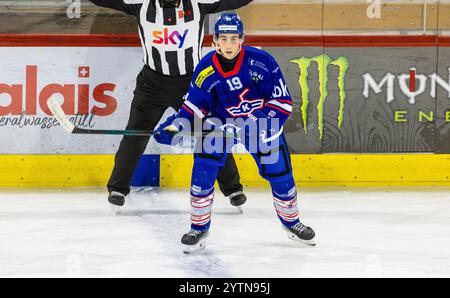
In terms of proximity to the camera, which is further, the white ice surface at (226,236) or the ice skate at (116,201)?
the ice skate at (116,201)

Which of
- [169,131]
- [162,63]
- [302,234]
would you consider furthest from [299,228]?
[162,63]

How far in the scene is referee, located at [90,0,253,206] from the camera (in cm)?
493

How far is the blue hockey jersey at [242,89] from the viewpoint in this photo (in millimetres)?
3801

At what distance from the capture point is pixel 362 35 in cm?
555

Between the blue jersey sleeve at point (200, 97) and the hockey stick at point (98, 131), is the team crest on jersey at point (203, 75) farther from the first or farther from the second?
the hockey stick at point (98, 131)

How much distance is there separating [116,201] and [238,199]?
0.62 m

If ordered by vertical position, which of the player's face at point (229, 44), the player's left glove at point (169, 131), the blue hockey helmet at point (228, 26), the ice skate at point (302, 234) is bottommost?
the ice skate at point (302, 234)

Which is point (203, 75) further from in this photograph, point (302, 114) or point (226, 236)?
point (302, 114)

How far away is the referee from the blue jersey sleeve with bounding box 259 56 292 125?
3.71 feet

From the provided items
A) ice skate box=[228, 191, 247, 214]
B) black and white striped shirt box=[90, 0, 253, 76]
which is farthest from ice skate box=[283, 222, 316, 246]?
black and white striped shirt box=[90, 0, 253, 76]

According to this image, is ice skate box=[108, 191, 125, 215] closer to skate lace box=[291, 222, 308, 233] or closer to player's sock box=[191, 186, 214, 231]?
player's sock box=[191, 186, 214, 231]

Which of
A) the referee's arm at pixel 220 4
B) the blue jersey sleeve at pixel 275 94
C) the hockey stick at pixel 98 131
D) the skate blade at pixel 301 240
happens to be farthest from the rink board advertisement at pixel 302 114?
the blue jersey sleeve at pixel 275 94

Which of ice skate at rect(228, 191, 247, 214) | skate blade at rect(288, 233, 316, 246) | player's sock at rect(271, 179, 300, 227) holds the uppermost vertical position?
player's sock at rect(271, 179, 300, 227)
